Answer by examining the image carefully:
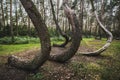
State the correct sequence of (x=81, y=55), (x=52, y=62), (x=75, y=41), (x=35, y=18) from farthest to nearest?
(x=81, y=55)
(x=52, y=62)
(x=75, y=41)
(x=35, y=18)

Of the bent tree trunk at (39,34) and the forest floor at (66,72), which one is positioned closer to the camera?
the bent tree trunk at (39,34)

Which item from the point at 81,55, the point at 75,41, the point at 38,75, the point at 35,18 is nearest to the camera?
the point at 35,18

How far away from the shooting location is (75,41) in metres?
8.62

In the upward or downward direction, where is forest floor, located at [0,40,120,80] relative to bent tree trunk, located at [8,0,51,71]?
downward

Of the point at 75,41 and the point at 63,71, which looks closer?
the point at 63,71

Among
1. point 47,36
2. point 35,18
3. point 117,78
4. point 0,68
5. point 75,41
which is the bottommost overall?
point 117,78

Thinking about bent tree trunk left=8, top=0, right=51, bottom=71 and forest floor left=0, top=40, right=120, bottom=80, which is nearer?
bent tree trunk left=8, top=0, right=51, bottom=71

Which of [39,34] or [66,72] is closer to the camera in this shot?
[39,34]

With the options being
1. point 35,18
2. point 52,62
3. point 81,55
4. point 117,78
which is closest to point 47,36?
point 35,18

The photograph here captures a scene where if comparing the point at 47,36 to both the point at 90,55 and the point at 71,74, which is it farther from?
the point at 90,55

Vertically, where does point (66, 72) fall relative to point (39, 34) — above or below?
below

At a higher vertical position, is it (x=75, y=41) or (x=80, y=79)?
(x=75, y=41)

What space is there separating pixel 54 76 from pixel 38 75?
67cm

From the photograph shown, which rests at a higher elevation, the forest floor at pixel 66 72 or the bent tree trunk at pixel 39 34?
the bent tree trunk at pixel 39 34
